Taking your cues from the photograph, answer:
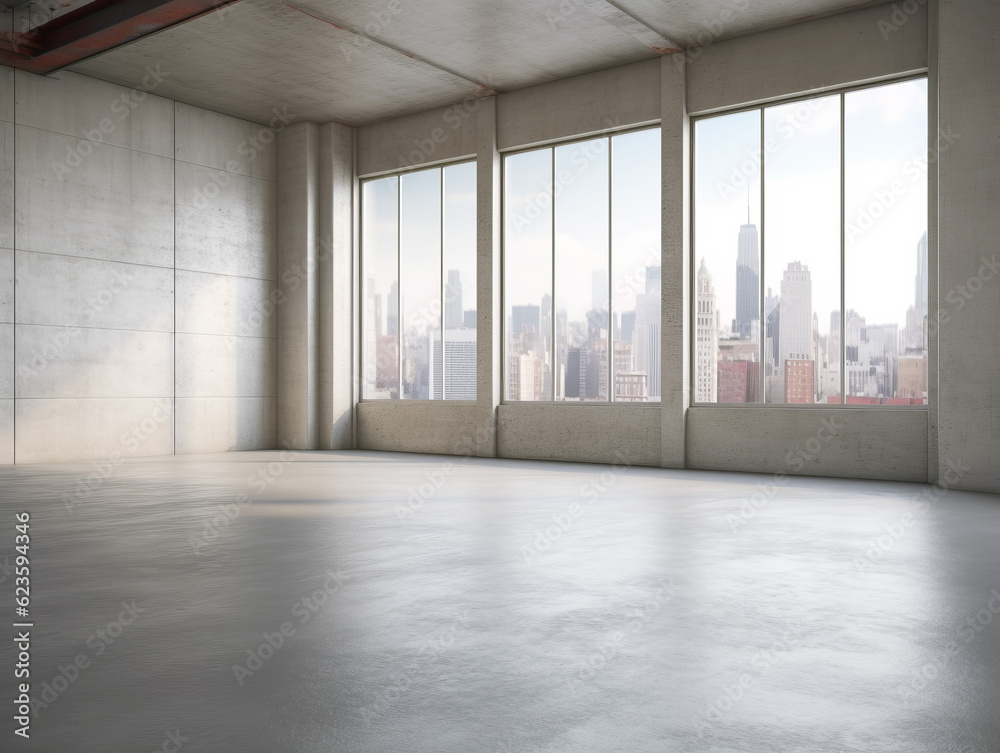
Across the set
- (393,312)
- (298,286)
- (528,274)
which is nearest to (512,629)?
(528,274)

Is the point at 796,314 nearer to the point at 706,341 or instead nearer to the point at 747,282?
the point at 747,282

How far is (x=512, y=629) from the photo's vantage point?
5.57m

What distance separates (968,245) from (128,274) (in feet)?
58.0

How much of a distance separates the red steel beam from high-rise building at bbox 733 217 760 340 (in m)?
10.8

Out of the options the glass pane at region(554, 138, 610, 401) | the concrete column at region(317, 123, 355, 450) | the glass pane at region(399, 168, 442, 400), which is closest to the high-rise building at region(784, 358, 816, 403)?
the glass pane at region(554, 138, 610, 401)

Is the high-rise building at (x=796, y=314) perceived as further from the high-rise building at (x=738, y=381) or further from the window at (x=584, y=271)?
the window at (x=584, y=271)

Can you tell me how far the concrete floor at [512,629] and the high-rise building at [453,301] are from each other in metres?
11.0

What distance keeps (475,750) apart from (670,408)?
49.3 feet

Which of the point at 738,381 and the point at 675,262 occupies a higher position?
the point at 675,262

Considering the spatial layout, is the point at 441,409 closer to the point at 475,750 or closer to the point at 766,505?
the point at 766,505

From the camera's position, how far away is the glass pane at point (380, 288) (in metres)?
→ 23.5

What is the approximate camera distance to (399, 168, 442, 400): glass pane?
22.5 meters

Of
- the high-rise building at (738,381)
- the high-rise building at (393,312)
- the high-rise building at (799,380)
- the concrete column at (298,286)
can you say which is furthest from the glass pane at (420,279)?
the high-rise building at (799,380)

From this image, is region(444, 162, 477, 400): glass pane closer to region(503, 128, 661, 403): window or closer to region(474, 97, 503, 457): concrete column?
region(474, 97, 503, 457): concrete column
